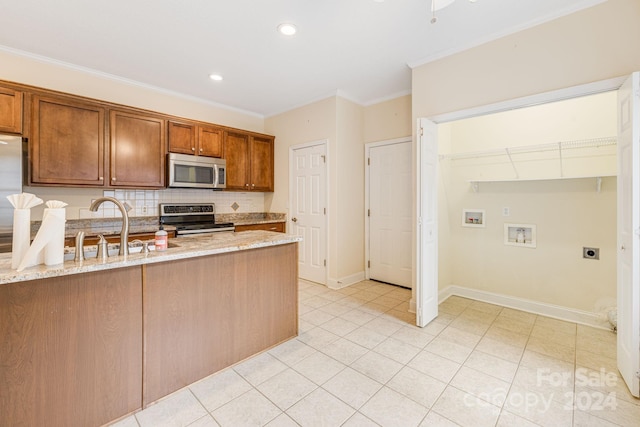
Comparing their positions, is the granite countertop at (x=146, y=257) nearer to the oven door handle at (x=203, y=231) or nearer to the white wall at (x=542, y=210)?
the oven door handle at (x=203, y=231)

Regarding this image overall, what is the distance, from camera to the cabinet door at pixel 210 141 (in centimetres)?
399

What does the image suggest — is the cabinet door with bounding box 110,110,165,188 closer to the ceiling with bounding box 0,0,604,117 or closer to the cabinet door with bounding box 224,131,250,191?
the ceiling with bounding box 0,0,604,117

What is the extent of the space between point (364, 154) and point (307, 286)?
2.23 metres

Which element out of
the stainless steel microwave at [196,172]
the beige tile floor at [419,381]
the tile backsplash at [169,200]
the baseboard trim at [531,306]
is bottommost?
the beige tile floor at [419,381]

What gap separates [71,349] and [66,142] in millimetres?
2521

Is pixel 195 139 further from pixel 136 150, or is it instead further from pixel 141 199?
pixel 141 199

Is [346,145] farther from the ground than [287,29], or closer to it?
closer to it

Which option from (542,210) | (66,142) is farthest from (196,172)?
(542,210)

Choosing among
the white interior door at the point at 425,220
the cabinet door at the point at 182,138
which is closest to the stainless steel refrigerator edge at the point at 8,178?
the cabinet door at the point at 182,138

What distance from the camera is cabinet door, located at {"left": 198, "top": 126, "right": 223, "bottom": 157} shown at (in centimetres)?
399

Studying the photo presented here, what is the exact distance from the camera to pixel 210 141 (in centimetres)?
410

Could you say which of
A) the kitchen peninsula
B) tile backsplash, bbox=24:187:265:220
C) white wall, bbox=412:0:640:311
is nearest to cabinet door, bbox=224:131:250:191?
tile backsplash, bbox=24:187:265:220

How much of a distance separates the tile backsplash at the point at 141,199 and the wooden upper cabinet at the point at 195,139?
64cm

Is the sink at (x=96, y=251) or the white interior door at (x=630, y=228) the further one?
the white interior door at (x=630, y=228)
